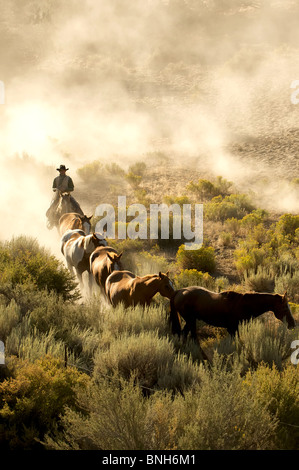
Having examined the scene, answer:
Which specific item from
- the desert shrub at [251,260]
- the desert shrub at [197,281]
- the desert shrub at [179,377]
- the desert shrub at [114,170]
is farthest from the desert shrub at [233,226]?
the desert shrub at [114,170]

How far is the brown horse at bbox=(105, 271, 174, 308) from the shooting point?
6.81 metres

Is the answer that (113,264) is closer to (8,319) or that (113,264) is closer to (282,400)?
(8,319)

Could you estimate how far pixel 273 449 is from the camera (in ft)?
12.7

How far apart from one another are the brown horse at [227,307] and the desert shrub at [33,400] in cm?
231

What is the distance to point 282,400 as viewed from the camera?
4363mm

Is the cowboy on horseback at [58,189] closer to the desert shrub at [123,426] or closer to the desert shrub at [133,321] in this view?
the desert shrub at [133,321]

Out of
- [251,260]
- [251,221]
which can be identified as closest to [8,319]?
[251,260]

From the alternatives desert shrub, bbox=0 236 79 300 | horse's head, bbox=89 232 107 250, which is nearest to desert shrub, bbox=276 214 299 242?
horse's head, bbox=89 232 107 250

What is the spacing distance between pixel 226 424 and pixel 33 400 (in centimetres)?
206

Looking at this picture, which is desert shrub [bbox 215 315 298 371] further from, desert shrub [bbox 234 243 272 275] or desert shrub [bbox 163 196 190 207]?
desert shrub [bbox 163 196 190 207]

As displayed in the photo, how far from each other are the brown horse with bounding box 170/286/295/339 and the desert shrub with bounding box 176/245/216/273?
4.44 meters

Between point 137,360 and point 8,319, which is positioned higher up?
point 8,319

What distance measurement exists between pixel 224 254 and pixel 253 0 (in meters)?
56.7
